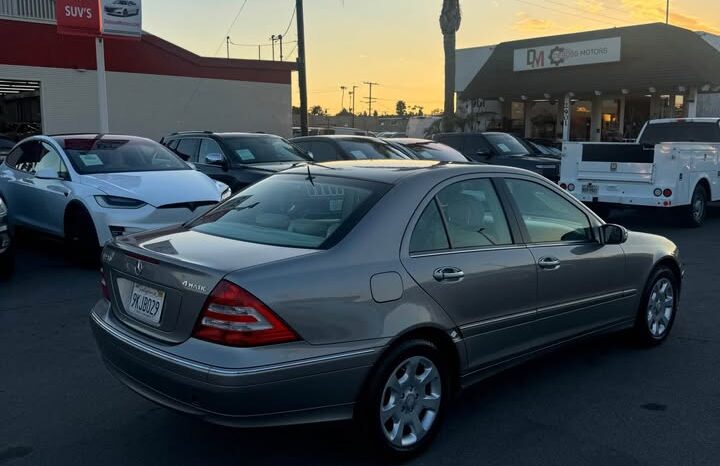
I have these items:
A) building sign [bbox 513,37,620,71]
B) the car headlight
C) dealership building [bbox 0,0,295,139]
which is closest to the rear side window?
the car headlight

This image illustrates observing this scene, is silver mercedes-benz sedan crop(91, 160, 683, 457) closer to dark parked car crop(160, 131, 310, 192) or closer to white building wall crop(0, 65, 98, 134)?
dark parked car crop(160, 131, 310, 192)

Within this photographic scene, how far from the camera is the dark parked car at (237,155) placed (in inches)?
432

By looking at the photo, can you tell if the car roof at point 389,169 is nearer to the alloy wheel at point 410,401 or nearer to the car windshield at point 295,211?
the car windshield at point 295,211

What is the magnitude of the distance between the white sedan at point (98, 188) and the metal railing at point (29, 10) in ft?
46.8

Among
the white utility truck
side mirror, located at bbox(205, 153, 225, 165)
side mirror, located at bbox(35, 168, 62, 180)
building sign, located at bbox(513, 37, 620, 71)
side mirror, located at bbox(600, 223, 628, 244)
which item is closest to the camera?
side mirror, located at bbox(600, 223, 628, 244)

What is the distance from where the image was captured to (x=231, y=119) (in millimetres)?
28094

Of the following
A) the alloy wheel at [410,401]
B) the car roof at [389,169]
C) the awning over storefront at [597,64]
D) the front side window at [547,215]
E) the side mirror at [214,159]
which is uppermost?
the awning over storefront at [597,64]

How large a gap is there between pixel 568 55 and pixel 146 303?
27773 millimetres

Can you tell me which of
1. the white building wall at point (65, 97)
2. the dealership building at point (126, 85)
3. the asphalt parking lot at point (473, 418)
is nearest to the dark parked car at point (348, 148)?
the asphalt parking lot at point (473, 418)

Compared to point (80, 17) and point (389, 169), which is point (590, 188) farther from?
point (80, 17)

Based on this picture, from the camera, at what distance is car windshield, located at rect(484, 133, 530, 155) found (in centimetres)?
1547

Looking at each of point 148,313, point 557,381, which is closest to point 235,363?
point 148,313

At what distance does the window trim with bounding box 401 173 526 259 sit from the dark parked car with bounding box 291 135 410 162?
769 cm

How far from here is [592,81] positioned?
91.1 feet
